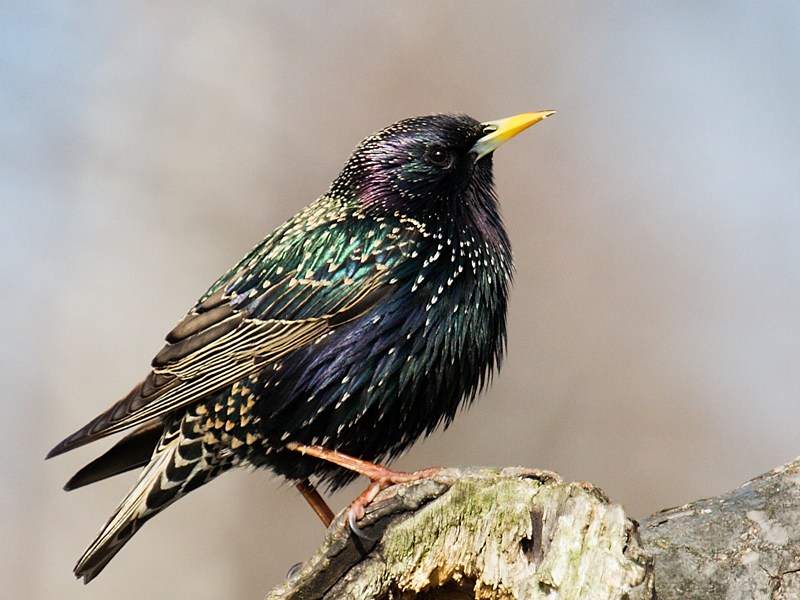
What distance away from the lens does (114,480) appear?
5.94 m

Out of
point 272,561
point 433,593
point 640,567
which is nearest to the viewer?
point 640,567

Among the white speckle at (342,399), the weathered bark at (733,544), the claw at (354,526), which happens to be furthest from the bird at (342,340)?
the weathered bark at (733,544)

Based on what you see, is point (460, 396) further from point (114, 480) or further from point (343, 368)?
point (114, 480)

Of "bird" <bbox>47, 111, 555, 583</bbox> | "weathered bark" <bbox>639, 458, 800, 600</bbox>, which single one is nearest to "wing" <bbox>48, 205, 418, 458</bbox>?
"bird" <bbox>47, 111, 555, 583</bbox>

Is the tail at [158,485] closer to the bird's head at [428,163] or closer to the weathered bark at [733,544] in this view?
the bird's head at [428,163]

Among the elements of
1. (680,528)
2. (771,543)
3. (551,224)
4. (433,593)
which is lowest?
(771,543)

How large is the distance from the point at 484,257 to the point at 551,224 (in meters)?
2.56

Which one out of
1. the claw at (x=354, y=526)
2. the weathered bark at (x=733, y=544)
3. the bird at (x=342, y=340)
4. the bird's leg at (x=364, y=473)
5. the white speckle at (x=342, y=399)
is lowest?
the weathered bark at (x=733, y=544)

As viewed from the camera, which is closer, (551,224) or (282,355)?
(282,355)

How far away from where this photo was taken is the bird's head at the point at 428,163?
4035 millimetres

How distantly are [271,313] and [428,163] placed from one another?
79 centimetres

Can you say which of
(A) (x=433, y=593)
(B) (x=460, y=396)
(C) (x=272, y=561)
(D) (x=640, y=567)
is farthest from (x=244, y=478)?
(D) (x=640, y=567)

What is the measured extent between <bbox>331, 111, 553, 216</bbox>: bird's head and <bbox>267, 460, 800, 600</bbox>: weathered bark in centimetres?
137

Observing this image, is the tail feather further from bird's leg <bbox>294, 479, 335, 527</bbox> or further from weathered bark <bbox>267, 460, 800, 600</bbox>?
weathered bark <bbox>267, 460, 800, 600</bbox>
